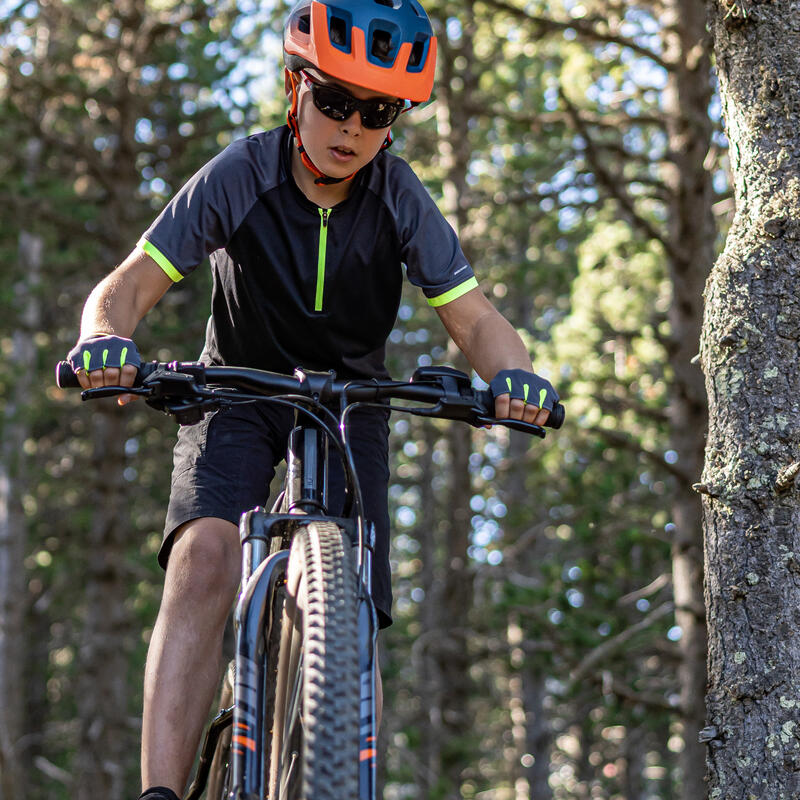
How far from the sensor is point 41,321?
1877 cm

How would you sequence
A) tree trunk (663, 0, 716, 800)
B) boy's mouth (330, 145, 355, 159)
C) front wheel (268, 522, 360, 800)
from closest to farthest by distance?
front wheel (268, 522, 360, 800) → boy's mouth (330, 145, 355, 159) → tree trunk (663, 0, 716, 800)

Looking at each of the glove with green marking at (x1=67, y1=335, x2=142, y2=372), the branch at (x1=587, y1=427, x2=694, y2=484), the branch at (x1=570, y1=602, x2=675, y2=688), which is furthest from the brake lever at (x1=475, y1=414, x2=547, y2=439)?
the branch at (x1=570, y1=602, x2=675, y2=688)

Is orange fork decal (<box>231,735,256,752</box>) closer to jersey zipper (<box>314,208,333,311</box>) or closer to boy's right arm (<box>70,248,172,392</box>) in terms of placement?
boy's right arm (<box>70,248,172,392</box>)

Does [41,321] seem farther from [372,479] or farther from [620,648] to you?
[372,479]

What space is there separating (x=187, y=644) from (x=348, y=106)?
68.6 inches

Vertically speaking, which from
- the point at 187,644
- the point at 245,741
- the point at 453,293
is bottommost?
the point at 245,741

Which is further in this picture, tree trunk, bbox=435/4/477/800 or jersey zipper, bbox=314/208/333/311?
tree trunk, bbox=435/4/477/800

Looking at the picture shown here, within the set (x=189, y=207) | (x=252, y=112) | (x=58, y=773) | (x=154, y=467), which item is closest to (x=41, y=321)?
(x=154, y=467)

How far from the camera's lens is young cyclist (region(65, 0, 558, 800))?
3.23 meters

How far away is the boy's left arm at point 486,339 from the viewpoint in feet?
11.1

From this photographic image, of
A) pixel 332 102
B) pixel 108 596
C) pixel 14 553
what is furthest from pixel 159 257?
pixel 14 553

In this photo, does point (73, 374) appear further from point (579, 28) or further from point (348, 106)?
point (579, 28)

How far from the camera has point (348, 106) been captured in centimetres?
337

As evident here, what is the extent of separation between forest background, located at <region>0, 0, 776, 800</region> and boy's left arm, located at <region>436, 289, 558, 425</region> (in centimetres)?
427
